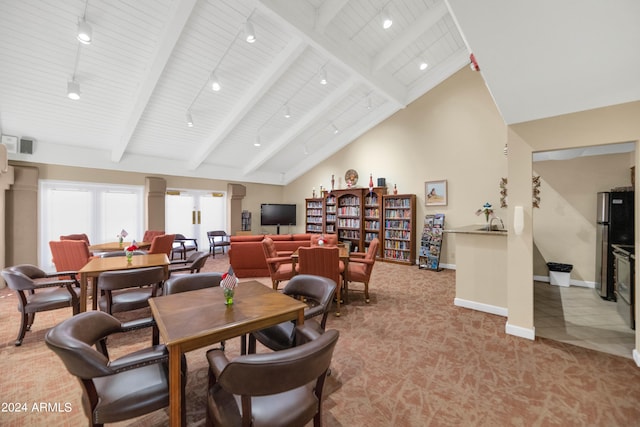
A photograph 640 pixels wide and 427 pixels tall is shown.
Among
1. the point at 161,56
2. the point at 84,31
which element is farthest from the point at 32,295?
the point at 161,56

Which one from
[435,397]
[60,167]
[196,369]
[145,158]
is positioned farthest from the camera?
[145,158]

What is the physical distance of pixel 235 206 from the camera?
29.3 feet

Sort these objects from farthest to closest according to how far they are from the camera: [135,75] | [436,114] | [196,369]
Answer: [436,114] < [135,75] < [196,369]

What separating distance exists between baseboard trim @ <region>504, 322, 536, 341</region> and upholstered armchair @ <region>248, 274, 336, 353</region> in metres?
2.34

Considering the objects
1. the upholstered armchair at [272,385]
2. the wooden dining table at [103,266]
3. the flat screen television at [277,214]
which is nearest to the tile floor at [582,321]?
the upholstered armchair at [272,385]

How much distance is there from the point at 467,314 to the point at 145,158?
8.33m

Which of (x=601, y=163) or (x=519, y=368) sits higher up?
(x=601, y=163)

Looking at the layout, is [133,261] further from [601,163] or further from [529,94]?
[601,163]

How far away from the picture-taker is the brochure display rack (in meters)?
6.16

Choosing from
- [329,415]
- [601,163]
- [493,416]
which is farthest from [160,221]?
[601,163]

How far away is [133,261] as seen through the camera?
3332 mm

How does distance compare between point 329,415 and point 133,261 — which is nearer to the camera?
point 329,415

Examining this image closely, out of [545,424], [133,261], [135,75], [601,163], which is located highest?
[135,75]

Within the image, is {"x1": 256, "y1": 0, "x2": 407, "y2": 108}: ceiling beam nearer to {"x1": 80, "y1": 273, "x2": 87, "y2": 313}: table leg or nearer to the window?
{"x1": 80, "y1": 273, "x2": 87, "y2": 313}: table leg
